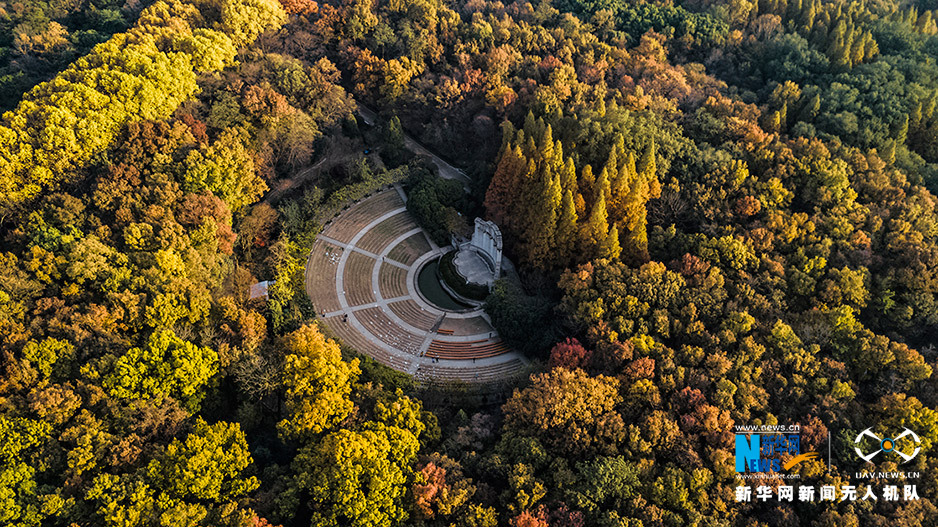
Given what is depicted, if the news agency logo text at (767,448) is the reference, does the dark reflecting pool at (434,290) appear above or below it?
above

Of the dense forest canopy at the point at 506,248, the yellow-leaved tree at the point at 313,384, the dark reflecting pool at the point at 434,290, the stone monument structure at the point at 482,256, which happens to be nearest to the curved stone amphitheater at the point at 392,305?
the dark reflecting pool at the point at 434,290

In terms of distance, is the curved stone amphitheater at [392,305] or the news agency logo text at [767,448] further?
the curved stone amphitheater at [392,305]

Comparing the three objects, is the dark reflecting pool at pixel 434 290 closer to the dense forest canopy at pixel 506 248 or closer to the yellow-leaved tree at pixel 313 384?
the dense forest canopy at pixel 506 248

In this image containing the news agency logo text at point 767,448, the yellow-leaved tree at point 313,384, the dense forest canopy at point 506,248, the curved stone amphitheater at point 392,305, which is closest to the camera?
the dense forest canopy at point 506,248

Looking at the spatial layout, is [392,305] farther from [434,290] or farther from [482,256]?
[482,256]

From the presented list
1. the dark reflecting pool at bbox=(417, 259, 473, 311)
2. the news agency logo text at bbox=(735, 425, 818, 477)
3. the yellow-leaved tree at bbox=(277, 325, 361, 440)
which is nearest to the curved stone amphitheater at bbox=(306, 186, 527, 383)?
the dark reflecting pool at bbox=(417, 259, 473, 311)

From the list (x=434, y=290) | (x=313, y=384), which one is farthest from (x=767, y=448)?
(x=434, y=290)

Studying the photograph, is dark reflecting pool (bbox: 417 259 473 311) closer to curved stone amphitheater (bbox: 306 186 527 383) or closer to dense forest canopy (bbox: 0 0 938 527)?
curved stone amphitheater (bbox: 306 186 527 383)

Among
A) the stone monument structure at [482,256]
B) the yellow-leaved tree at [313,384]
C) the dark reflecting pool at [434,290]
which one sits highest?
the yellow-leaved tree at [313,384]
